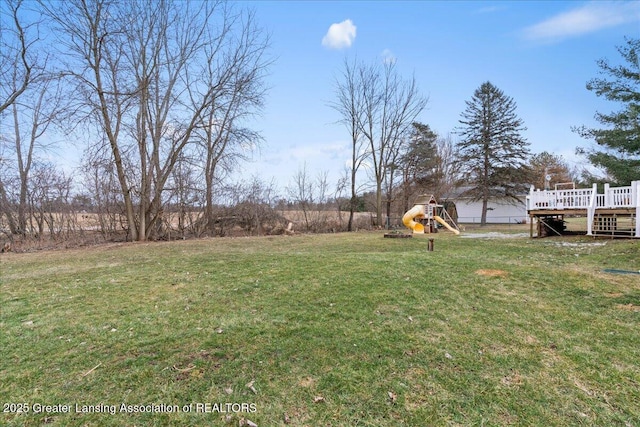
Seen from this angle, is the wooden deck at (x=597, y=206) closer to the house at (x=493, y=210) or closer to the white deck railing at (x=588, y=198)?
the white deck railing at (x=588, y=198)

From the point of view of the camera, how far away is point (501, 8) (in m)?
8.47

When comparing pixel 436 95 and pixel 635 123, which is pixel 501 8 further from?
pixel 436 95

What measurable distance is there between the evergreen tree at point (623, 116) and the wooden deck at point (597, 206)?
2696mm

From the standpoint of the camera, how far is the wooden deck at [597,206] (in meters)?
9.48

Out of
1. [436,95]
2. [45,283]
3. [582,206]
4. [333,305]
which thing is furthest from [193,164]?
[436,95]

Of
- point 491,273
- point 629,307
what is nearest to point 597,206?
point 491,273

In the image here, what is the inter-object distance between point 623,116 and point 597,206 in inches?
183

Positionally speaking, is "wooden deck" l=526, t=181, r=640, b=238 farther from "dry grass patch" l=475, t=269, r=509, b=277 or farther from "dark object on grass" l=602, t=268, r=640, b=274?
"dry grass patch" l=475, t=269, r=509, b=277

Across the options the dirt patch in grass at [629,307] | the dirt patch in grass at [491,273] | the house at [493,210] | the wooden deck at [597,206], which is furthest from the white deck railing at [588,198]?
the house at [493,210]

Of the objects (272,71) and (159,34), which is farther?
(272,71)

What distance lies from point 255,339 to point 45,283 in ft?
14.3

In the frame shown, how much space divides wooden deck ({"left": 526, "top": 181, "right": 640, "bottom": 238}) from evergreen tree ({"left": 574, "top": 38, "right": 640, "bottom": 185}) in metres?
2.70

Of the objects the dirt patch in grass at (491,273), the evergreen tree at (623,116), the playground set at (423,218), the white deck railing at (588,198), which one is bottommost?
the dirt patch in grass at (491,273)

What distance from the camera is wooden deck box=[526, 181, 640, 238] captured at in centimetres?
948
